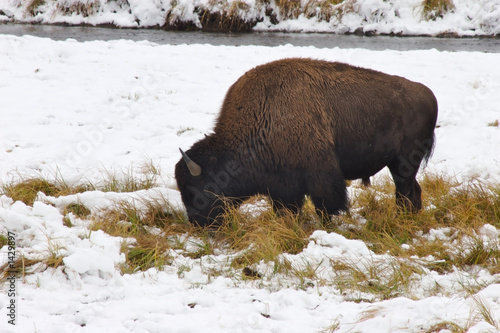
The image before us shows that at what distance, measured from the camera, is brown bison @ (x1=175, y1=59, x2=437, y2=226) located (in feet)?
15.3

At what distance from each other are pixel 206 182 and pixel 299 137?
1007mm

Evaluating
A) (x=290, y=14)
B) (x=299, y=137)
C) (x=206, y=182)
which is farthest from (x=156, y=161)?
(x=290, y=14)

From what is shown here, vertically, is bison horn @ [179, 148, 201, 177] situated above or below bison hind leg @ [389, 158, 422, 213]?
above

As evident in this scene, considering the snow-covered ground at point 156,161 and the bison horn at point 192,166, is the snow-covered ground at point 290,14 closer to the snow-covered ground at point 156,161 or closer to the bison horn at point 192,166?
the snow-covered ground at point 156,161

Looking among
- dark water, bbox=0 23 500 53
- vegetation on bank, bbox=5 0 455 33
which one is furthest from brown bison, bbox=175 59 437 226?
vegetation on bank, bbox=5 0 455 33

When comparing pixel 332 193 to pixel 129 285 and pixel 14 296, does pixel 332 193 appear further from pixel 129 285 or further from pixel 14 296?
pixel 14 296

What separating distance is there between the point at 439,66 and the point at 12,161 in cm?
838

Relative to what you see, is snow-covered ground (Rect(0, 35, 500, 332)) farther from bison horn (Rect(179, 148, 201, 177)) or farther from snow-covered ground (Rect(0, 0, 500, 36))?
snow-covered ground (Rect(0, 0, 500, 36))

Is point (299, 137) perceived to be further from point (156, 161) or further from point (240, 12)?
point (240, 12)

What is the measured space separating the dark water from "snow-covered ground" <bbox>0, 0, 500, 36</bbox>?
25.5 inches

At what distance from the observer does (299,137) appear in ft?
15.3

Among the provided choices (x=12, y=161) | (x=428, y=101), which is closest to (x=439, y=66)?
(x=428, y=101)

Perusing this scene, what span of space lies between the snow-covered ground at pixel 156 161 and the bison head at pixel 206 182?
0.51m

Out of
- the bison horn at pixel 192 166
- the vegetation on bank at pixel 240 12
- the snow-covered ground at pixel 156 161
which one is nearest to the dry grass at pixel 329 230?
the snow-covered ground at pixel 156 161
